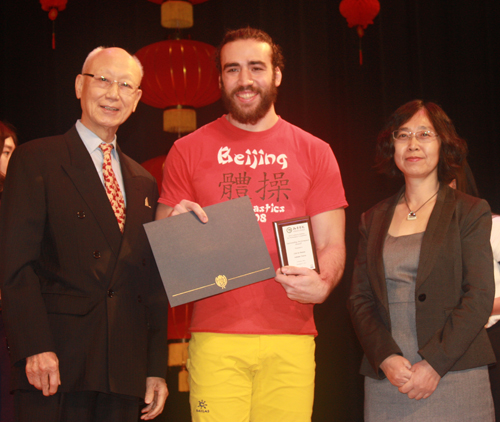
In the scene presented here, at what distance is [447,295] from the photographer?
5.81 ft

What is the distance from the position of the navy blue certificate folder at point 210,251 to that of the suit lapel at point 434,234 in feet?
1.70

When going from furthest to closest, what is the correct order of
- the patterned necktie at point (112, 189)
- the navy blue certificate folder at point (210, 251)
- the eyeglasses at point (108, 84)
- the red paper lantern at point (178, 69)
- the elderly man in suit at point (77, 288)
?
the red paper lantern at point (178, 69) → the eyeglasses at point (108, 84) → the patterned necktie at point (112, 189) → the navy blue certificate folder at point (210, 251) → the elderly man in suit at point (77, 288)

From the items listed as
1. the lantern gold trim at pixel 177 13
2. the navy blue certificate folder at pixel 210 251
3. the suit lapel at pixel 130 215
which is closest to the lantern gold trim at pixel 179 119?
the lantern gold trim at pixel 177 13

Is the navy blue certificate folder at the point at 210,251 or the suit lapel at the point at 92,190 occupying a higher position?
the suit lapel at the point at 92,190

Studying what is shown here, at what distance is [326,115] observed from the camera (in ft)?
13.0

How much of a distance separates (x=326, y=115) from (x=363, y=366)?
2419mm

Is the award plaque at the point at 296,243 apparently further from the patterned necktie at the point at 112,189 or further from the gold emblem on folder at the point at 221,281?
the patterned necktie at the point at 112,189

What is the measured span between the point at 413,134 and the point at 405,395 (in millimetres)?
953

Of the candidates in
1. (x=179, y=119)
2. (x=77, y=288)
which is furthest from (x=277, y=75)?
(x=179, y=119)

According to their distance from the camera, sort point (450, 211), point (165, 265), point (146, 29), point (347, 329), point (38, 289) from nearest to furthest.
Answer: point (38, 289) < point (165, 265) < point (450, 211) < point (347, 329) < point (146, 29)

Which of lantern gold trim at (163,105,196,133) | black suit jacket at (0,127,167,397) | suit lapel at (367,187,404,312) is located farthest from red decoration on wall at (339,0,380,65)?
black suit jacket at (0,127,167,397)

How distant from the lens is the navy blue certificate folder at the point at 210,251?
1711mm

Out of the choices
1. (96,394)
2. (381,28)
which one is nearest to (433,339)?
(96,394)

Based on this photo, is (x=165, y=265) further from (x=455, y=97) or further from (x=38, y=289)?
(x=455, y=97)
